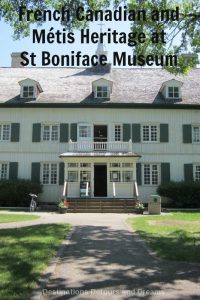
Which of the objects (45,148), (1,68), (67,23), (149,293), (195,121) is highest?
(1,68)

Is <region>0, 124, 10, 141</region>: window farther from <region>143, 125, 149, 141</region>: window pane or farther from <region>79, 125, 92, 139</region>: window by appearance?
<region>143, 125, 149, 141</region>: window pane

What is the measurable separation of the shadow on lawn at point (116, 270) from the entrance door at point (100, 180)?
16.2 meters

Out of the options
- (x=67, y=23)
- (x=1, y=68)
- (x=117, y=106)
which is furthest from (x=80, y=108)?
(x=67, y=23)

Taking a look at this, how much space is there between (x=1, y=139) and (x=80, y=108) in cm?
604

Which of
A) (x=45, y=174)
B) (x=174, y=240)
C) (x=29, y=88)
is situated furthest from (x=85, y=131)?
(x=174, y=240)

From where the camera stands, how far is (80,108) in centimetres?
2814

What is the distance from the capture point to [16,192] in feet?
85.0

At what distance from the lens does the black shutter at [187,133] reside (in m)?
27.8

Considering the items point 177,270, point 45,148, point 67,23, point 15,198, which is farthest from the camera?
point 45,148

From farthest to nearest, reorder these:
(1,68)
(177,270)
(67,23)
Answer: (1,68) → (67,23) → (177,270)

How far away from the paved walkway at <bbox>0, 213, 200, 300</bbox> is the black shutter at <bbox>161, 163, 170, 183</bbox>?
55.4 feet

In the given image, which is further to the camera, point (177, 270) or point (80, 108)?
point (80, 108)

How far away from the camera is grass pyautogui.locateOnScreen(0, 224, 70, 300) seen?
620 cm

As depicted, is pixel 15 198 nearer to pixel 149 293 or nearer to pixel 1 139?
Result: pixel 1 139
